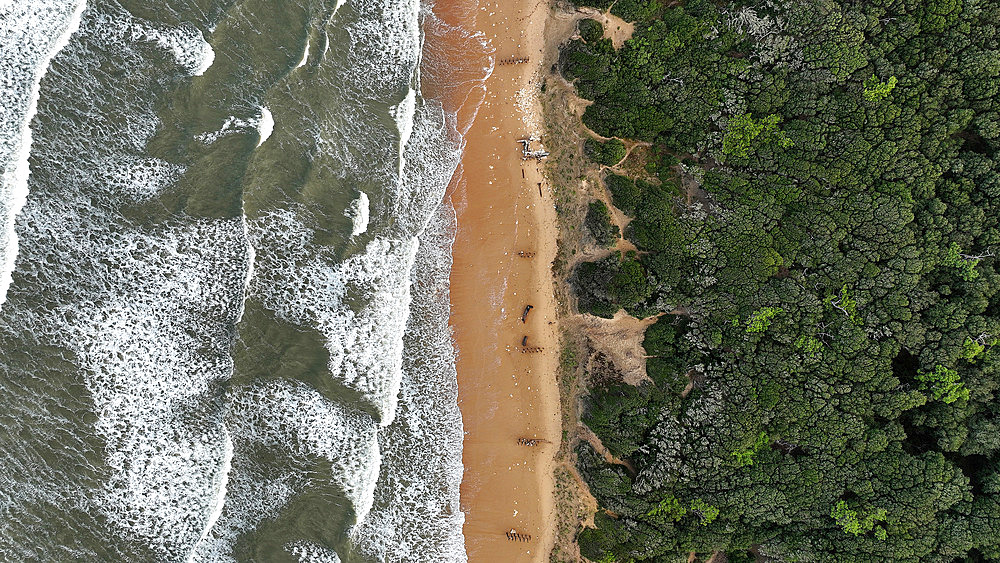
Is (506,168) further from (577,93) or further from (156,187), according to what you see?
(156,187)

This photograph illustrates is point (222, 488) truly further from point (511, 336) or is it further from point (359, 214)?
point (511, 336)

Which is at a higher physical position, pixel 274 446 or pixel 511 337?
pixel 511 337

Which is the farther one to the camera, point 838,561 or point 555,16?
point 555,16

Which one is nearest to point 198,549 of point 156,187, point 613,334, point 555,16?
point 156,187

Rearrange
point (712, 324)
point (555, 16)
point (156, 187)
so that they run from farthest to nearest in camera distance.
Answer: point (555, 16)
point (712, 324)
point (156, 187)

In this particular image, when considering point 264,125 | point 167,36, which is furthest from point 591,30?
point 167,36

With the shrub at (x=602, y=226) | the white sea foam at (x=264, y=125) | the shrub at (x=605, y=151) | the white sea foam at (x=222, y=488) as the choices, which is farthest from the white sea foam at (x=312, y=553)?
the shrub at (x=605, y=151)
